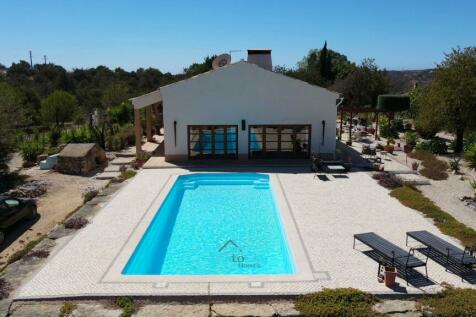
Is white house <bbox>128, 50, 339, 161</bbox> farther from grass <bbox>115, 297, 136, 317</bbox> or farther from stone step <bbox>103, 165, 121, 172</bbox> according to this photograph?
grass <bbox>115, 297, 136, 317</bbox>

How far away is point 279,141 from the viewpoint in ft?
80.6

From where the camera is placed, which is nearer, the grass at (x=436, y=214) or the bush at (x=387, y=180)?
the grass at (x=436, y=214)

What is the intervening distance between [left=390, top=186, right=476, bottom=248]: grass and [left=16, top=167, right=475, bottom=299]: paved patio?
353 millimetres

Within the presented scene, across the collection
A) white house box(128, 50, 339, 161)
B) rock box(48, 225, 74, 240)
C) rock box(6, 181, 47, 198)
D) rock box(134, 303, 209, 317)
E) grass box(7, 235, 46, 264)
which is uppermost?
white house box(128, 50, 339, 161)

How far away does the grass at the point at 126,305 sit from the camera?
899 cm

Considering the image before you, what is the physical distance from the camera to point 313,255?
11953 millimetres

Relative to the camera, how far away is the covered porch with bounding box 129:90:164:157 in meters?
24.3

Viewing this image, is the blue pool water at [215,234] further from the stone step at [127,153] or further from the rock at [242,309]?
the stone step at [127,153]

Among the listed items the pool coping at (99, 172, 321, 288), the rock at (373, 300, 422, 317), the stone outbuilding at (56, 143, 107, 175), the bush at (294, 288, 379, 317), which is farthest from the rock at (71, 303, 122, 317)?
the stone outbuilding at (56, 143, 107, 175)

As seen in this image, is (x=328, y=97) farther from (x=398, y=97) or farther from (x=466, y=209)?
(x=398, y=97)

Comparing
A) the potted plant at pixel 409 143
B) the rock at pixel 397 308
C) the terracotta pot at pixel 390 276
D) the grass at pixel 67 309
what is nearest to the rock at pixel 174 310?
the grass at pixel 67 309

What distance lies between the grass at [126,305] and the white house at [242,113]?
591 inches

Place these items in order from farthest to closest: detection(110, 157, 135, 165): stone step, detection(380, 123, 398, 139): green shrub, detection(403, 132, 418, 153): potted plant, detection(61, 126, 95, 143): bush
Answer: detection(380, 123, 398, 139): green shrub < detection(61, 126, 95, 143): bush < detection(403, 132, 418, 153): potted plant < detection(110, 157, 135, 165): stone step

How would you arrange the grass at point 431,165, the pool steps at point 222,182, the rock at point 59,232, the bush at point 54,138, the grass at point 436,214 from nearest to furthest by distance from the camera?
the grass at point 436,214 → the rock at point 59,232 → the pool steps at point 222,182 → the grass at point 431,165 → the bush at point 54,138
